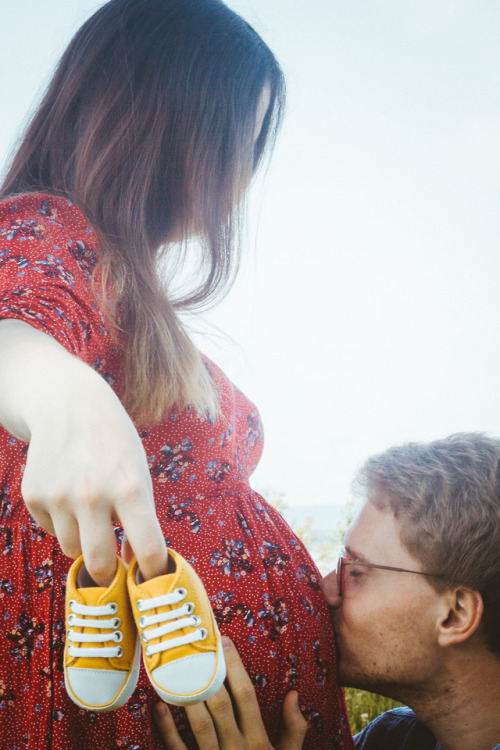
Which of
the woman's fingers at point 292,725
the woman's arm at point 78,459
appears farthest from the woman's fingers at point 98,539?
the woman's fingers at point 292,725

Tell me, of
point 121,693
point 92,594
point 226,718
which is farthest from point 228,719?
point 92,594

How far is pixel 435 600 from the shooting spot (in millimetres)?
1545

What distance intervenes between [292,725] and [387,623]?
37 cm

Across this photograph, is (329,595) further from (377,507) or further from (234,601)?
(234,601)

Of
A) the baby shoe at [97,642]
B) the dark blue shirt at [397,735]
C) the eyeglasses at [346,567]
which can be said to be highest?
the baby shoe at [97,642]

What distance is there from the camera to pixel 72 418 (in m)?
0.67

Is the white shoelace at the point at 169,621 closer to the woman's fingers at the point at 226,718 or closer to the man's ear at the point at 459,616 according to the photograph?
the woman's fingers at the point at 226,718

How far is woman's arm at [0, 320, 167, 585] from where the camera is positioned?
0.65 metres

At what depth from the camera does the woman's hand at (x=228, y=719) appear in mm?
1191

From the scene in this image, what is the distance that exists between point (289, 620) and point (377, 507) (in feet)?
1.59

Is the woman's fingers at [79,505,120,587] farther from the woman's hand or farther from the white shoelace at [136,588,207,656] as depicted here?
the woman's hand

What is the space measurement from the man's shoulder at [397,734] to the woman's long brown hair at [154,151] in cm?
130

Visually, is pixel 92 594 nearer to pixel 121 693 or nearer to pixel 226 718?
pixel 121 693

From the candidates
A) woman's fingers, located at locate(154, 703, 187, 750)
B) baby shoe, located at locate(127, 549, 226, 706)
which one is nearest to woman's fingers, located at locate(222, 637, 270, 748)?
woman's fingers, located at locate(154, 703, 187, 750)
